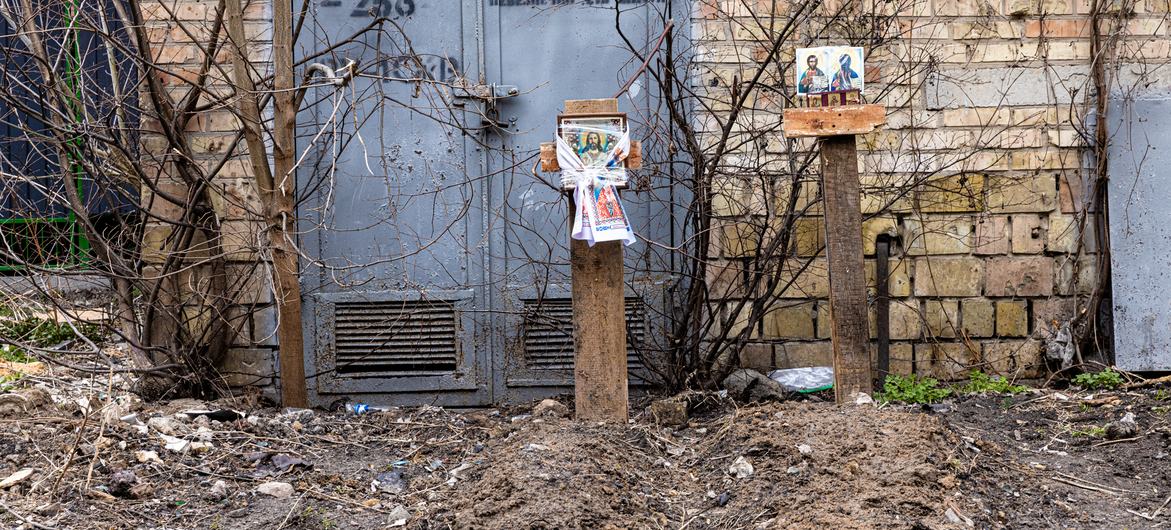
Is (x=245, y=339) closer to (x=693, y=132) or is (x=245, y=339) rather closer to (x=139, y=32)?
(x=139, y=32)

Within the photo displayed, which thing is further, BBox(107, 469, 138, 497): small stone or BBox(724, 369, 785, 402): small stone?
BBox(724, 369, 785, 402): small stone

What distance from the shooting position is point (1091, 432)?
4.14 m

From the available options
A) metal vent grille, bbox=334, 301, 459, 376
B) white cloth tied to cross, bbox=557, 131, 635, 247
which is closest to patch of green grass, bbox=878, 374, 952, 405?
white cloth tied to cross, bbox=557, 131, 635, 247

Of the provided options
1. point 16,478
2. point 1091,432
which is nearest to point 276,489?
point 16,478

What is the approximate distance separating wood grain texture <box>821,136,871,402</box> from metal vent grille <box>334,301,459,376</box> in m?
2.09

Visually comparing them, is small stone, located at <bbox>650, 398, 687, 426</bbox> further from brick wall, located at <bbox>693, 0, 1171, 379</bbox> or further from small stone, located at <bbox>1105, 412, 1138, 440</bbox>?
small stone, located at <bbox>1105, 412, 1138, 440</bbox>

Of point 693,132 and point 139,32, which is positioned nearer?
point 139,32

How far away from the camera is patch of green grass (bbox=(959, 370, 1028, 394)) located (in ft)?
16.0

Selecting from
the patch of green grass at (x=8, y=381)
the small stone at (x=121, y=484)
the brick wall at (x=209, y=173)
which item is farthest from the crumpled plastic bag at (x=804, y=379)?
the patch of green grass at (x=8, y=381)

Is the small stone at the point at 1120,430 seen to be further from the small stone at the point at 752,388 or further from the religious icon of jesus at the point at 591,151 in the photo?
the religious icon of jesus at the point at 591,151

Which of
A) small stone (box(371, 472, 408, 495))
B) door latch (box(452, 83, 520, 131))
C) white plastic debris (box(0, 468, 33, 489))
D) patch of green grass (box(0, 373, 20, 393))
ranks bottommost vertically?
small stone (box(371, 472, 408, 495))

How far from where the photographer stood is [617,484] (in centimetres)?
344

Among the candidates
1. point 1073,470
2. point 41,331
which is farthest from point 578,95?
point 41,331

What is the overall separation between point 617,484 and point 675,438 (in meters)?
0.86
